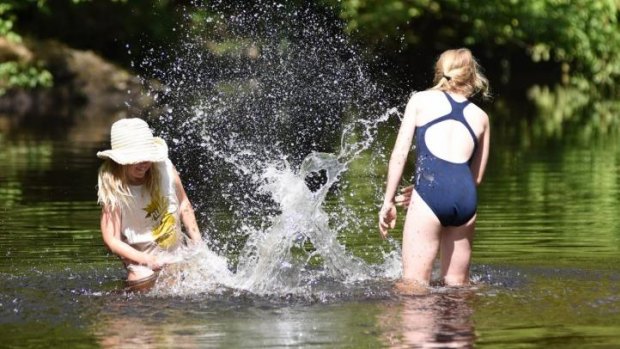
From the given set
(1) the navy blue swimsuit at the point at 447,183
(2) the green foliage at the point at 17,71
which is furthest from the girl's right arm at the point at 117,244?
(2) the green foliage at the point at 17,71

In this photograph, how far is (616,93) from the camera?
41.9 meters

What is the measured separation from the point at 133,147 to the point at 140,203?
0.43 metres

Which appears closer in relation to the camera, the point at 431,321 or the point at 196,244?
the point at 431,321

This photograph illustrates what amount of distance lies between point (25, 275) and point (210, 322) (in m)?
2.43

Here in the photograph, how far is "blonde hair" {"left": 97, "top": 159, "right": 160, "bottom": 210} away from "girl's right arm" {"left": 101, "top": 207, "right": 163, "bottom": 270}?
57 millimetres

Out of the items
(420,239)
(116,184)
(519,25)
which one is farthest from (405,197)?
(519,25)

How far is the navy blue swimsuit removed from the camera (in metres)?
8.36

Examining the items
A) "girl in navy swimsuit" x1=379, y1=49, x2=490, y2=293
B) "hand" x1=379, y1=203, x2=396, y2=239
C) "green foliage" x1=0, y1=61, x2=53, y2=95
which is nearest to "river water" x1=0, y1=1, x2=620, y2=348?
"girl in navy swimsuit" x1=379, y1=49, x2=490, y2=293

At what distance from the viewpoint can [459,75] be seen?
27.9ft

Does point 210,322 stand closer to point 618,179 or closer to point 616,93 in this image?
point 618,179

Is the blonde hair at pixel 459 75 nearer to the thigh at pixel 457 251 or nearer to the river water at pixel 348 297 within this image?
the thigh at pixel 457 251

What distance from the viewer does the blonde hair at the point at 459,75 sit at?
8.52 meters

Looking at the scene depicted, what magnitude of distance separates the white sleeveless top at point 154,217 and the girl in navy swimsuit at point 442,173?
1.38 metres

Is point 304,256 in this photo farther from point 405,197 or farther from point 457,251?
point 457,251
